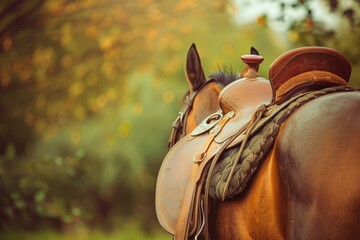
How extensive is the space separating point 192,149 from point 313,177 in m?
1.33

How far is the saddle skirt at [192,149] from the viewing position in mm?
3824

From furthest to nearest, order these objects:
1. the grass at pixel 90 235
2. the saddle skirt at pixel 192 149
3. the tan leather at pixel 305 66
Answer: the grass at pixel 90 235 < the saddle skirt at pixel 192 149 < the tan leather at pixel 305 66

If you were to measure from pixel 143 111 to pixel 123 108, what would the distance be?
12.4 inches

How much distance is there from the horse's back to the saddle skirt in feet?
2.97

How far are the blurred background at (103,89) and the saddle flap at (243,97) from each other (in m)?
5.88

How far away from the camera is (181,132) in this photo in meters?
4.52

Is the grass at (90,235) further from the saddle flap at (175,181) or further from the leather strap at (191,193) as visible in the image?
the leather strap at (191,193)

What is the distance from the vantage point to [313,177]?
2.71 metres

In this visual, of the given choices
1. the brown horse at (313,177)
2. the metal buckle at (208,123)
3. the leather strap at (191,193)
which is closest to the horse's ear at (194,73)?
the metal buckle at (208,123)

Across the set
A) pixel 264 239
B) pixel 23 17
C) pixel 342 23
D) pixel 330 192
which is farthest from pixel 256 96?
pixel 23 17

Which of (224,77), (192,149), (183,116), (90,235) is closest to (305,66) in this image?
(192,149)

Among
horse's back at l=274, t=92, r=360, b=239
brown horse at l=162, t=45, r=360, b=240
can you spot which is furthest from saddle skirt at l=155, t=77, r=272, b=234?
horse's back at l=274, t=92, r=360, b=239

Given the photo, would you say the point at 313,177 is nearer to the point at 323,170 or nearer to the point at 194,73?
the point at 323,170

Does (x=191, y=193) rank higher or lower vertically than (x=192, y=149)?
lower
